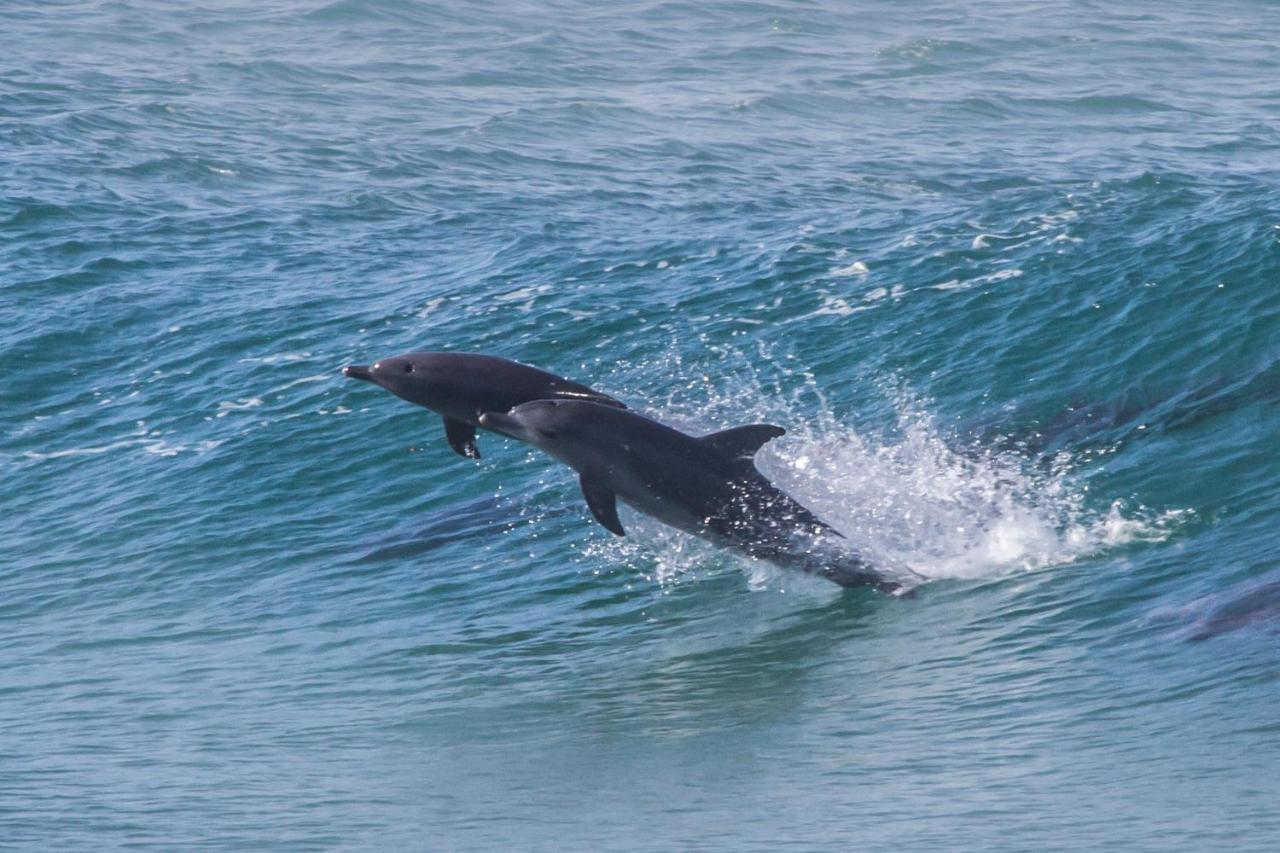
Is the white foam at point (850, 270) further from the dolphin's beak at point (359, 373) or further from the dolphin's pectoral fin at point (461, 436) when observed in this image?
the dolphin's beak at point (359, 373)

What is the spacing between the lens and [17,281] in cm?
2794

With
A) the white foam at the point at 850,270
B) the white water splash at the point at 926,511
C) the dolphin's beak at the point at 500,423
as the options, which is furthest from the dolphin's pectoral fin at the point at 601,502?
the white foam at the point at 850,270

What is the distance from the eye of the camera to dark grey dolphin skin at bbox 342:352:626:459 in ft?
43.5

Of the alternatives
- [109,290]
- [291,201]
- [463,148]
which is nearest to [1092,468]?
[109,290]

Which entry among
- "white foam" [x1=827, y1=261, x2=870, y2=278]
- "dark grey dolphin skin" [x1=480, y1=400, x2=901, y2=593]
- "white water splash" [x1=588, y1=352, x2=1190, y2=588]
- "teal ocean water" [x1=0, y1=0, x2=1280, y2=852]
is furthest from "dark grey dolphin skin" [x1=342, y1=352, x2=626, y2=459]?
"white foam" [x1=827, y1=261, x2=870, y2=278]

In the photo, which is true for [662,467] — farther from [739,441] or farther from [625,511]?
[625,511]

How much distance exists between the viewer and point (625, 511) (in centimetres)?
1619

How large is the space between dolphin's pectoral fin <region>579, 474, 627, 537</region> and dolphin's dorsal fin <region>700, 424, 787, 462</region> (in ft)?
2.91

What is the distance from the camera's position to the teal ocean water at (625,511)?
10555 mm

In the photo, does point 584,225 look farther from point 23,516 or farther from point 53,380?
point 23,516

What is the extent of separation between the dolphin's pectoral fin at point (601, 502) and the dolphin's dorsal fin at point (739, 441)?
887 mm

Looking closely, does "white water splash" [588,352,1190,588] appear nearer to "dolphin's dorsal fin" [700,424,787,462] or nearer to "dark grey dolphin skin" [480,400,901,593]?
"dark grey dolphin skin" [480,400,901,593]

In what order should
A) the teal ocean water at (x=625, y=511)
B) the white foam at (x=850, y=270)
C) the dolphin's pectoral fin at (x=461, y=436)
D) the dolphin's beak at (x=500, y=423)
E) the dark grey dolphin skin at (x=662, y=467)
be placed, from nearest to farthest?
1. the teal ocean water at (x=625, y=511)
2. the dark grey dolphin skin at (x=662, y=467)
3. the dolphin's beak at (x=500, y=423)
4. the dolphin's pectoral fin at (x=461, y=436)
5. the white foam at (x=850, y=270)

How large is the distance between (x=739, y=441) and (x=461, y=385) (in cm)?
214
